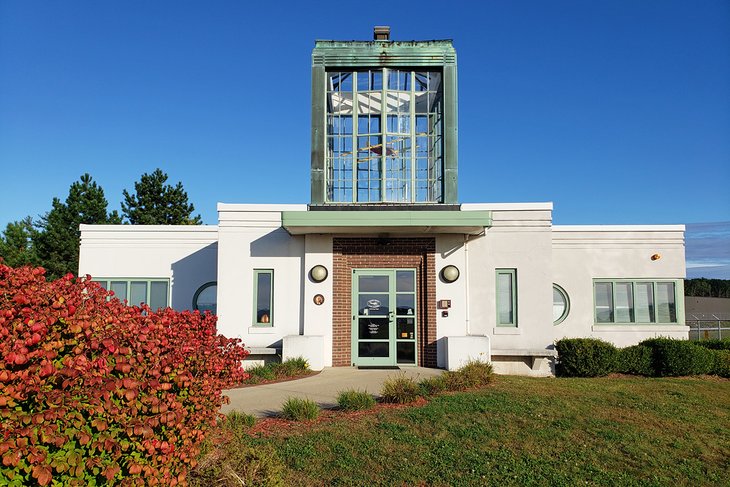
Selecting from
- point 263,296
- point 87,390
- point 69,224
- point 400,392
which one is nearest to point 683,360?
point 400,392

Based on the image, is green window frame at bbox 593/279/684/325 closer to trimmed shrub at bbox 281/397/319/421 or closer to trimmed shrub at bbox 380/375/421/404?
trimmed shrub at bbox 380/375/421/404

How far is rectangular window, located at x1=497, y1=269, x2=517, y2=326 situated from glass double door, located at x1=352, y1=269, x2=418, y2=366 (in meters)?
2.13

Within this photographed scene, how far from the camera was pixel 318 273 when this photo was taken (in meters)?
13.0

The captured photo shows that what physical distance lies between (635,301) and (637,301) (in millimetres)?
85

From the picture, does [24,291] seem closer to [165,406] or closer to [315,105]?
[165,406]

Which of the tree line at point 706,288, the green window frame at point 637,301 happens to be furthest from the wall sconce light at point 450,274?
Result: the tree line at point 706,288

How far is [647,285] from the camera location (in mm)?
15672

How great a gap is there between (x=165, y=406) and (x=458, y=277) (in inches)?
393

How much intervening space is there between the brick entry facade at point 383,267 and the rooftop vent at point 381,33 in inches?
215

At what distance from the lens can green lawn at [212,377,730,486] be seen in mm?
5711

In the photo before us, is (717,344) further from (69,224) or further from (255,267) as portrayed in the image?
(69,224)

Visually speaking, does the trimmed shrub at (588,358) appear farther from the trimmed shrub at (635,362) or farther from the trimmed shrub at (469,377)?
the trimmed shrub at (469,377)

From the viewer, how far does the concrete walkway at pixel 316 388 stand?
881 centimetres

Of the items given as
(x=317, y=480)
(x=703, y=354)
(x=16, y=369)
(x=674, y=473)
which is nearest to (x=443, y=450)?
(x=317, y=480)
